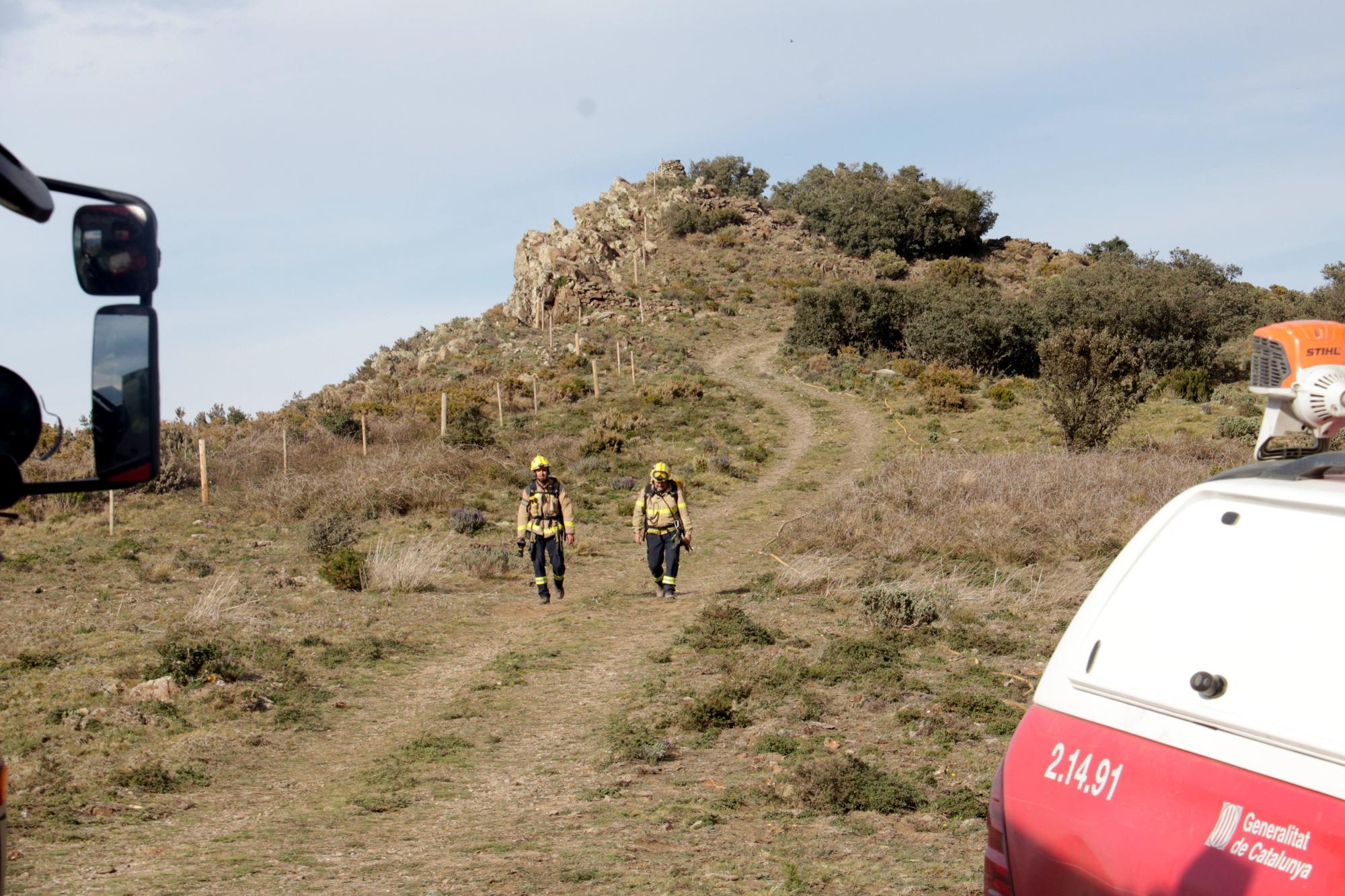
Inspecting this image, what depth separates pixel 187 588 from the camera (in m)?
13.8

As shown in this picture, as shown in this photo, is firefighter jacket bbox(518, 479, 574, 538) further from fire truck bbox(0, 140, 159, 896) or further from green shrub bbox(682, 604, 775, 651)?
fire truck bbox(0, 140, 159, 896)

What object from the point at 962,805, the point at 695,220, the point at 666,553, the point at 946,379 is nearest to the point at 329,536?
the point at 666,553

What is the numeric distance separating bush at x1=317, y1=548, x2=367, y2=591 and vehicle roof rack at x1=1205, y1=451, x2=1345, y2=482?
12.2 meters

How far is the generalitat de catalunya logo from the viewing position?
93.2 inches

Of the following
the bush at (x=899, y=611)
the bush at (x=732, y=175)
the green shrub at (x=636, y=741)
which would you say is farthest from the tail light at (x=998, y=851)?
the bush at (x=732, y=175)

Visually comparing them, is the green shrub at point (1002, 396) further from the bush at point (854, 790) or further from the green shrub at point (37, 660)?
the green shrub at point (37, 660)

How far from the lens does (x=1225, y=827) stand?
7.82 ft

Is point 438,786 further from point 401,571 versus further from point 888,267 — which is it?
point 888,267

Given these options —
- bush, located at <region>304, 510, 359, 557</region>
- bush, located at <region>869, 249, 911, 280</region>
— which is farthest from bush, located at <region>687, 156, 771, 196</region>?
bush, located at <region>304, 510, 359, 557</region>

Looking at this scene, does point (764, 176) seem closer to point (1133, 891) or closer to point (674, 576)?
point (674, 576)

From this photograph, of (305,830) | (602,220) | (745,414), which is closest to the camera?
(305,830)

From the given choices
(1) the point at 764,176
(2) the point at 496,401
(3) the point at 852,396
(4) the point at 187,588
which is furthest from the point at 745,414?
(1) the point at 764,176

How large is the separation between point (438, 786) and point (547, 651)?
3.87 meters

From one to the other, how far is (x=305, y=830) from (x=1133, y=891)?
4878mm
